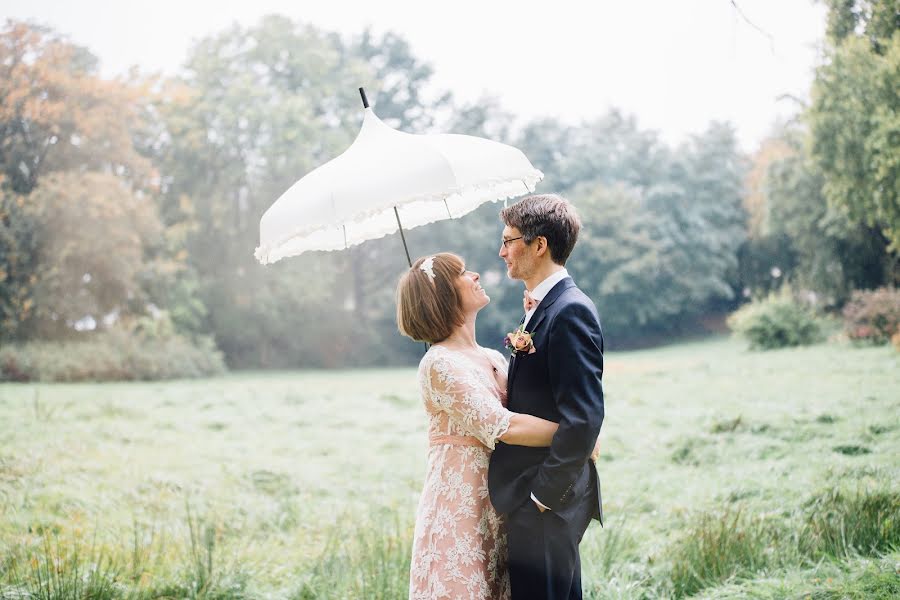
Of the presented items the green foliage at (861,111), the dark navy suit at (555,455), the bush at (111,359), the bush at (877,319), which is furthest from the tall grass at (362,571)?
the bush at (111,359)

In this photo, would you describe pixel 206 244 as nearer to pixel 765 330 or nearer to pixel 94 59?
pixel 94 59

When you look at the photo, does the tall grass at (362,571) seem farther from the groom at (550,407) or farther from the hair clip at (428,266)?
the hair clip at (428,266)

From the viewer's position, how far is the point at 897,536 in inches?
154

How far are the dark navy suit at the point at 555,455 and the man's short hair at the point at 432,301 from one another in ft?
0.86

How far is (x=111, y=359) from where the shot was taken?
16.0 metres

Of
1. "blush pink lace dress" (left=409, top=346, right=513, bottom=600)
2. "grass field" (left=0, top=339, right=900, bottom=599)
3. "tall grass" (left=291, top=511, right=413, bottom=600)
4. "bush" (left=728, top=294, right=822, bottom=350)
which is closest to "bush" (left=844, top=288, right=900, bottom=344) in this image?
"grass field" (left=0, top=339, right=900, bottom=599)

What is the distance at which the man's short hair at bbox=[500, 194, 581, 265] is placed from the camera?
7.97ft

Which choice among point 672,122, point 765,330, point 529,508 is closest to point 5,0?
point 529,508

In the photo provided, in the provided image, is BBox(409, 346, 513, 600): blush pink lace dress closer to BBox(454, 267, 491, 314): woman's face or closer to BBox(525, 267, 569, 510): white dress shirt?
BBox(454, 267, 491, 314): woman's face

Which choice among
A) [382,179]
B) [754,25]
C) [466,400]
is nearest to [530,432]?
[466,400]

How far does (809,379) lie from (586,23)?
572 cm

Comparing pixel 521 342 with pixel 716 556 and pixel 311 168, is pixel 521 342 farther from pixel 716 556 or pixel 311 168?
pixel 311 168

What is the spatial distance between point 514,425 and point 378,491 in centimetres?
474

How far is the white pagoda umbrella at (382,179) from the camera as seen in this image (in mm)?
2795
